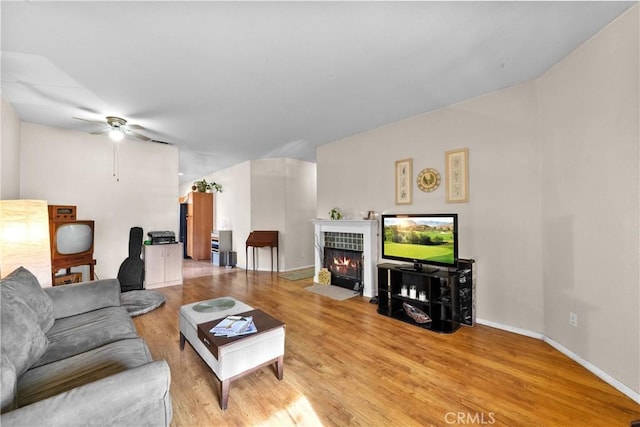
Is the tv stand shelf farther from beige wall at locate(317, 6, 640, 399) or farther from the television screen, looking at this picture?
the television screen

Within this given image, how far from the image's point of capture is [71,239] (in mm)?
3461

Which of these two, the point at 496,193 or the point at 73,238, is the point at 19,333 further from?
the point at 496,193

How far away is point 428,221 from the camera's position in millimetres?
3111

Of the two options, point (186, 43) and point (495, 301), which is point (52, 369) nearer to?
point (186, 43)

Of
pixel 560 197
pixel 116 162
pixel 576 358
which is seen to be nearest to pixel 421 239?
pixel 560 197

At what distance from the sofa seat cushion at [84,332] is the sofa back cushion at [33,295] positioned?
0.43 ft

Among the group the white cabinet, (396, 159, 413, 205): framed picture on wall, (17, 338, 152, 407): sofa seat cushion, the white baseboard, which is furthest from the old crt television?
the white baseboard

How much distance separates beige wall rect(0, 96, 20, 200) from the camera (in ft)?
9.63

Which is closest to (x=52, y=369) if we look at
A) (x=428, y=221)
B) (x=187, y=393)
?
(x=187, y=393)

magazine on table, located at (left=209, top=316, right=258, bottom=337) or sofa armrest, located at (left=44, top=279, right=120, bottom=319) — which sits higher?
sofa armrest, located at (left=44, top=279, right=120, bottom=319)

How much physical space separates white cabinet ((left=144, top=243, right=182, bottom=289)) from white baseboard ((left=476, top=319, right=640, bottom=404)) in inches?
190

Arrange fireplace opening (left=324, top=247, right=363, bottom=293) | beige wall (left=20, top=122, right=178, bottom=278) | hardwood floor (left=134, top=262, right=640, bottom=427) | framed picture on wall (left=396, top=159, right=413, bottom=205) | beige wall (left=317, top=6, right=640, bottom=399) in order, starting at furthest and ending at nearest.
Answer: fireplace opening (left=324, top=247, right=363, bottom=293), beige wall (left=20, top=122, right=178, bottom=278), framed picture on wall (left=396, top=159, right=413, bottom=205), beige wall (left=317, top=6, right=640, bottom=399), hardwood floor (left=134, top=262, right=640, bottom=427)

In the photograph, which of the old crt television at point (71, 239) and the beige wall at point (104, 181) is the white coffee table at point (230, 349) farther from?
the beige wall at point (104, 181)

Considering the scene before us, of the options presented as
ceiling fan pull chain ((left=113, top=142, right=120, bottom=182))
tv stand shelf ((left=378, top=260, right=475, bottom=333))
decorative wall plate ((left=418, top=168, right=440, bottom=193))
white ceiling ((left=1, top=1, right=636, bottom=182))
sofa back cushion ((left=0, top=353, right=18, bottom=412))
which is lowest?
tv stand shelf ((left=378, top=260, right=475, bottom=333))
